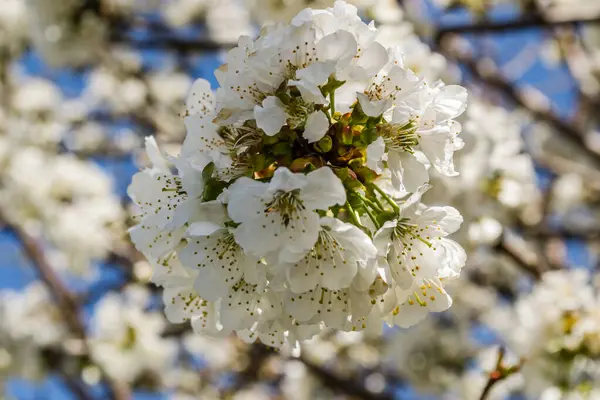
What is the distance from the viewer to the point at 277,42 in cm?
113

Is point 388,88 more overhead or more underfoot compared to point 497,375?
more overhead

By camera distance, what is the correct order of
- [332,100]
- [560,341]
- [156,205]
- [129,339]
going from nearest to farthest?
[332,100]
[156,205]
[560,341]
[129,339]

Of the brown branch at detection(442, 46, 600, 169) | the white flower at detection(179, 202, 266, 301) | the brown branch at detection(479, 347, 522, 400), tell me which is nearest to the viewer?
the white flower at detection(179, 202, 266, 301)

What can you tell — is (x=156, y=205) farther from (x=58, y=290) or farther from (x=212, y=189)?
(x=58, y=290)

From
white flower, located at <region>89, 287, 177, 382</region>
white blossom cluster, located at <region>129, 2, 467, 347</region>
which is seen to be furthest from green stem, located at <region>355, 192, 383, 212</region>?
white flower, located at <region>89, 287, 177, 382</region>

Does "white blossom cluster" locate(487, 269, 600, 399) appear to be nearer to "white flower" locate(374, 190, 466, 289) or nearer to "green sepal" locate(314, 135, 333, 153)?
"white flower" locate(374, 190, 466, 289)

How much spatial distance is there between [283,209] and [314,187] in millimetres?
70

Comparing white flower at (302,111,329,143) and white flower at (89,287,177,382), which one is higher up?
white flower at (302,111,329,143)

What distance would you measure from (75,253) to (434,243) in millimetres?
4022

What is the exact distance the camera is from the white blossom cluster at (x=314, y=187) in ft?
3.55

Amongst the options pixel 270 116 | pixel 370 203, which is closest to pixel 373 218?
pixel 370 203

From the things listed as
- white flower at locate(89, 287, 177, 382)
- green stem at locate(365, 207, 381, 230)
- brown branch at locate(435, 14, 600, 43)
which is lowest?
white flower at locate(89, 287, 177, 382)

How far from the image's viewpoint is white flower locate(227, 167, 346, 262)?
1047 mm

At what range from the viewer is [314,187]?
3.49 feet
